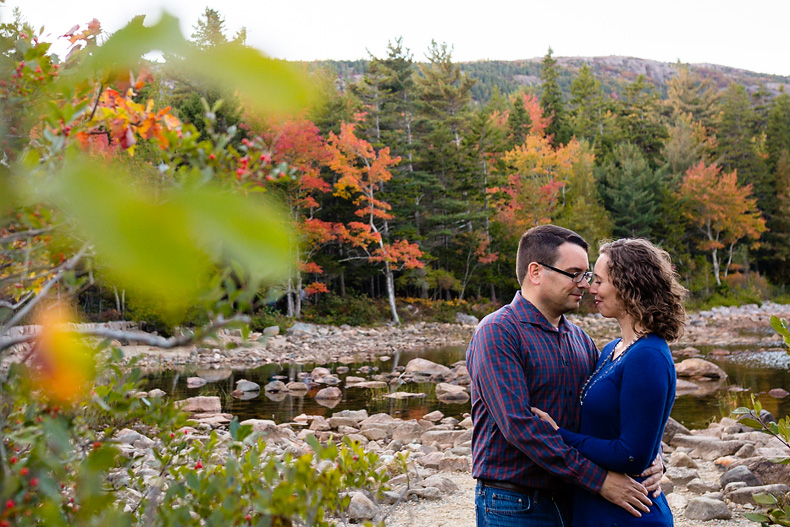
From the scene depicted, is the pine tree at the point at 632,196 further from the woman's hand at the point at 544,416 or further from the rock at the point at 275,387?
the woman's hand at the point at 544,416

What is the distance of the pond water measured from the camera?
832 centimetres

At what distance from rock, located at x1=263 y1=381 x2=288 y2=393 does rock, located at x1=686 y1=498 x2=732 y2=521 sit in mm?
6850

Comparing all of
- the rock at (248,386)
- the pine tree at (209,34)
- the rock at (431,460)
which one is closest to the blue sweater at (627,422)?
the pine tree at (209,34)

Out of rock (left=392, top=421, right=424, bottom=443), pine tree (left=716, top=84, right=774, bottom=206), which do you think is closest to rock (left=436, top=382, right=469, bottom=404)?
rock (left=392, top=421, right=424, bottom=443)

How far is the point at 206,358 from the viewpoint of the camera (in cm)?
1399

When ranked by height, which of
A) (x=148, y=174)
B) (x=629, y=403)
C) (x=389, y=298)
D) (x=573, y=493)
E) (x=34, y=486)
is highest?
(x=148, y=174)

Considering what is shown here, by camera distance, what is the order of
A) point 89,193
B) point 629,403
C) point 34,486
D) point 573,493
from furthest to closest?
point 573,493 → point 629,403 → point 34,486 → point 89,193

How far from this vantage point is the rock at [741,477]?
4863 mm

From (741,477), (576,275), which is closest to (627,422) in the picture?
(576,275)

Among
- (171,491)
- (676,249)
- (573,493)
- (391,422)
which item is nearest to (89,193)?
(171,491)

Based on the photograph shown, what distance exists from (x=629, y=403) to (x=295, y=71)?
5.96 ft

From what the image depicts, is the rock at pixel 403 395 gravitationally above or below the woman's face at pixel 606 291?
below

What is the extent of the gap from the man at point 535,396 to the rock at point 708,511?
8.10 feet

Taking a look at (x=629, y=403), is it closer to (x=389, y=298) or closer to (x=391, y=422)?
(x=391, y=422)
